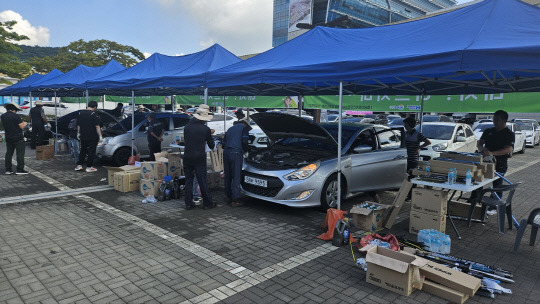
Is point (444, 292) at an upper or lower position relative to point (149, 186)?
lower

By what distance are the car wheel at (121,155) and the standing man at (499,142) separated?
355 inches

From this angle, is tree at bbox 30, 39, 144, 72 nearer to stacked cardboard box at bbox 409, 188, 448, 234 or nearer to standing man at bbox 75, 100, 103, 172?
standing man at bbox 75, 100, 103, 172

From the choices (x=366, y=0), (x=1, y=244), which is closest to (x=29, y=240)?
(x=1, y=244)

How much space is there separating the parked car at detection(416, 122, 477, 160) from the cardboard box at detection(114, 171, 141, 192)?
7279 millimetres

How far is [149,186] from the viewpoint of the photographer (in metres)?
6.94

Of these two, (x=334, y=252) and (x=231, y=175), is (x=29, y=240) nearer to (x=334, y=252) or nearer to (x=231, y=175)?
(x=231, y=175)

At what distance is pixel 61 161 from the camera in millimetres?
11117

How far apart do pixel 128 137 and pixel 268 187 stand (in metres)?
6.07

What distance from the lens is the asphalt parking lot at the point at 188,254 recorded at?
11.4ft

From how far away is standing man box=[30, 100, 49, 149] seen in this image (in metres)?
12.3

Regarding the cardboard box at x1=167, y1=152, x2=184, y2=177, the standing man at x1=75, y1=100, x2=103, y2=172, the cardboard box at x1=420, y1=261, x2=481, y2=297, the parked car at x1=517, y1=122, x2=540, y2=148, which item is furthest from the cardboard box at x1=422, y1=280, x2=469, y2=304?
the parked car at x1=517, y1=122, x2=540, y2=148

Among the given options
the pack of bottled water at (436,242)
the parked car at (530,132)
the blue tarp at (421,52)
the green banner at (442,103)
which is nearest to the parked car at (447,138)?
the green banner at (442,103)

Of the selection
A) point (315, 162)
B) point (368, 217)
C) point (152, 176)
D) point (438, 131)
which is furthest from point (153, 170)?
point (438, 131)

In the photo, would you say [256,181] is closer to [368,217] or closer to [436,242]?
[368,217]
